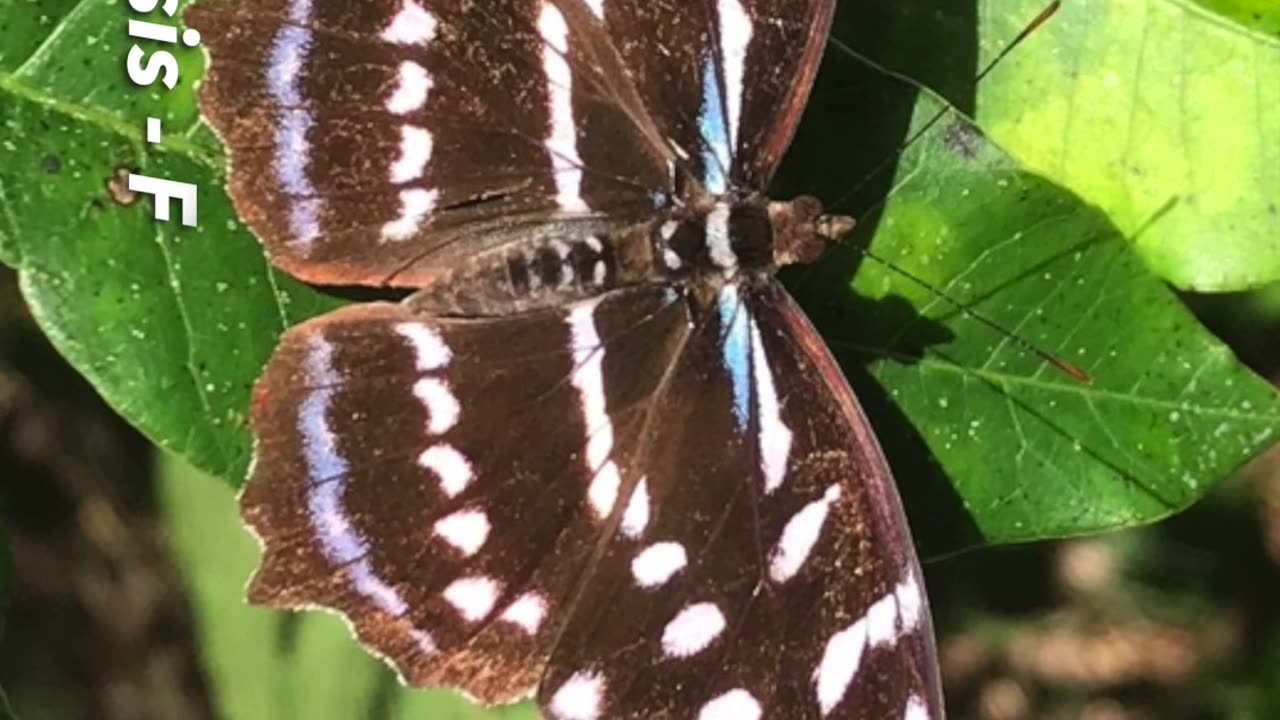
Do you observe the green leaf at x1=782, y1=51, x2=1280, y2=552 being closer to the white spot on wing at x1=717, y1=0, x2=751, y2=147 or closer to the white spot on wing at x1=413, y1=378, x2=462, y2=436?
the white spot on wing at x1=717, y1=0, x2=751, y2=147

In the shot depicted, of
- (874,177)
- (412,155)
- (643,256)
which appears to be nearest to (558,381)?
(643,256)

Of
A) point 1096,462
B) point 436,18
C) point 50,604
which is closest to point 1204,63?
point 1096,462

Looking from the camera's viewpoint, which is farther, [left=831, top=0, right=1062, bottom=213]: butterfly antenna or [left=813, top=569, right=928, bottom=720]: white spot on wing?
[left=831, top=0, right=1062, bottom=213]: butterfly antenna

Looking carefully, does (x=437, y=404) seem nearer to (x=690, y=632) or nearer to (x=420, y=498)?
(x=420, y=498)

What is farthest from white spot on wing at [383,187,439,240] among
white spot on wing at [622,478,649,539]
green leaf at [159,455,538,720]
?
green leaf at [159,455,538,720]

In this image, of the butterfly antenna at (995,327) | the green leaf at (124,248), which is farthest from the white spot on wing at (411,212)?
the butterfly antenna at (995,327)

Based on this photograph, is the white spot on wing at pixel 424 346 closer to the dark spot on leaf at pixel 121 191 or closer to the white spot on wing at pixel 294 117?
the white spot on wing at pixel 294 117

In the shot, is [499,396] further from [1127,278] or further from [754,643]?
[1127,278]
